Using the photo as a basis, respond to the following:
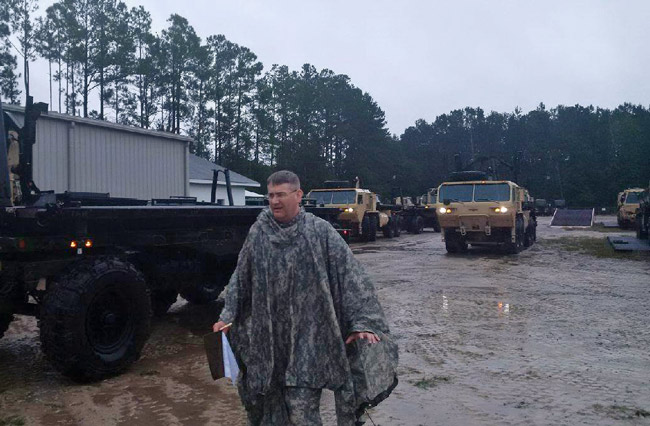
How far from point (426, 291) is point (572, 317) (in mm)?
2897

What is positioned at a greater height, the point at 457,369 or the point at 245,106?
the point at 245,106

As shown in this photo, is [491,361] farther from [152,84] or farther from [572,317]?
[152,84]

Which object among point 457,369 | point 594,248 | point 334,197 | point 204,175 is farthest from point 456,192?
point 204,175

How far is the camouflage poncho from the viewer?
290 centimetres

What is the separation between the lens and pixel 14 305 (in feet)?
17.8

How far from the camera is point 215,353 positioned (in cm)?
295

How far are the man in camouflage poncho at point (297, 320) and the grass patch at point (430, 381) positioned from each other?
2.27m

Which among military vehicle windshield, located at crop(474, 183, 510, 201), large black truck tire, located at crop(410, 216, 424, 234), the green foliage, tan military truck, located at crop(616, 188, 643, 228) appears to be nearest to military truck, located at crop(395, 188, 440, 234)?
large black truck tire, located at crop(410, 216, 424, 234)

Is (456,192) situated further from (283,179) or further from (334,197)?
(283,179)

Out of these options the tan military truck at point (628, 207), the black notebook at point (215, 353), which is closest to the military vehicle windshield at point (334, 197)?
the tan military truck at point (628, 207)

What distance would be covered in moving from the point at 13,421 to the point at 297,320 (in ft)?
8.65

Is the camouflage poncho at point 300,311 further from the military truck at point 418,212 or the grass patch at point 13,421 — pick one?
the military truck at point 418,212

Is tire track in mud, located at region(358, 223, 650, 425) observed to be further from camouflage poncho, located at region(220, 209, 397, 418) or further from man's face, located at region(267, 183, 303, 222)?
man's face, located at region(267, 183, 303, 222)

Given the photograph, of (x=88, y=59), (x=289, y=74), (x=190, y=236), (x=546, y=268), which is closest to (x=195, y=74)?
(x=88, y=59)
